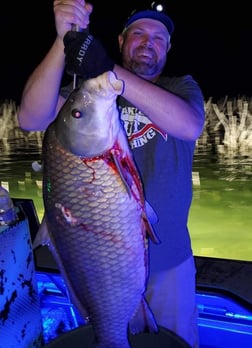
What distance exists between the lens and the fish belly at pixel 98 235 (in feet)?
4.45

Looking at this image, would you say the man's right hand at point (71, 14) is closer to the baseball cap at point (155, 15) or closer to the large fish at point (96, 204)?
the large fish at point (96, 204)

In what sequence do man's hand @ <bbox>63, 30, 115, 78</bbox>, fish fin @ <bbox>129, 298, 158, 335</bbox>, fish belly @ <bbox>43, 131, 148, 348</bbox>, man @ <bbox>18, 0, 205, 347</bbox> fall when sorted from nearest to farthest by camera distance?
man's hand @ <bbox>63, 30, 115, 78</bbox> < fish belly @ <bbox>43, 131, 148, 348</bbox> < fish fin @ <bbox>129, 298, 158, 335</bbox> < man @ <bbox>18, 0, 205, 347</bbox>

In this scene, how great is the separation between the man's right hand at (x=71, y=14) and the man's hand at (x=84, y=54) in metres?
0.05

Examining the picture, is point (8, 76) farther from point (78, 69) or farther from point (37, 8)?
point (78, 69)

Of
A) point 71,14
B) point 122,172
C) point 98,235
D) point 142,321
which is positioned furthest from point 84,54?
point 142,321

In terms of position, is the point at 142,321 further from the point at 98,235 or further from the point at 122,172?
the point at 122,172

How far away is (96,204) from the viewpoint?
1.36m

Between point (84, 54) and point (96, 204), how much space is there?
0.46m

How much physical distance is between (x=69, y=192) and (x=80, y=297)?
393 mm

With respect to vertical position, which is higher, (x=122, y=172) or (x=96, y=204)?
(x=122, y=172)

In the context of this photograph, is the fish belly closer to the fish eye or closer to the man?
the fish eye

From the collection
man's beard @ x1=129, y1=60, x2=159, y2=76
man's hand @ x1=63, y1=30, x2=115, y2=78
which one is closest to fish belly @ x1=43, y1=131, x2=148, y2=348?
man's hand @ x1=63, y1=30, x2=115, y2=78

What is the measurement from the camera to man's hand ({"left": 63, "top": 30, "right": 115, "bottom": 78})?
49.1 inches

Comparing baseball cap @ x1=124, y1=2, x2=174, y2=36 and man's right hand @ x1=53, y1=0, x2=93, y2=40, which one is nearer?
man's right hand @ x1=53, y1=0, x2=93, y2=40
